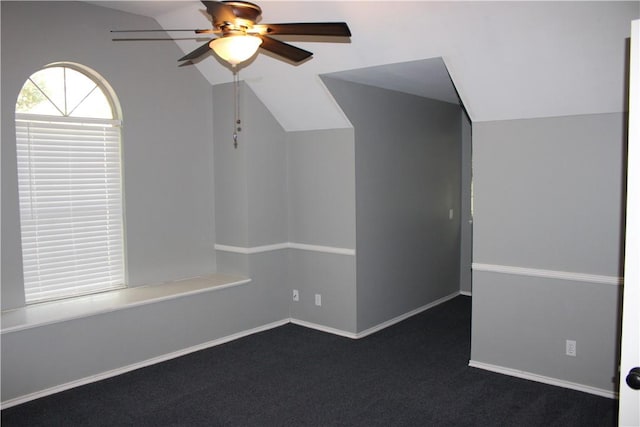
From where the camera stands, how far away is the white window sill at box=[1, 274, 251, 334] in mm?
3619

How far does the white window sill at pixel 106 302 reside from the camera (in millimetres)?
3619

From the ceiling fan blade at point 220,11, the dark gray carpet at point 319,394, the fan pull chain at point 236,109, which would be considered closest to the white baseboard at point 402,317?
the dark gray carpet at point 319,394

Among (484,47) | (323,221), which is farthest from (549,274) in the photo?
(323,221)

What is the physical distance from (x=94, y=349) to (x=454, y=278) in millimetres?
4045

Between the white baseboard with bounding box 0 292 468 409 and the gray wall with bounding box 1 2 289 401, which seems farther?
the gray wall with bounding box 1 2 289 401

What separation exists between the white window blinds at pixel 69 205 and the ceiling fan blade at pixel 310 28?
7.28 feet

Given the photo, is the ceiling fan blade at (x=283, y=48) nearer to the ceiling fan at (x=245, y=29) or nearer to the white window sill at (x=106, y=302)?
the ceiling fan at (x=245, y=29)

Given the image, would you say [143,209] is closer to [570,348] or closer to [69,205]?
[69,205]

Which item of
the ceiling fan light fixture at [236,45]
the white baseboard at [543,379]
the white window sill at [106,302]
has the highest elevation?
the ceiling fan light fixture at [236,45]

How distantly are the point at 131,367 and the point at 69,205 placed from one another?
4.48 ft

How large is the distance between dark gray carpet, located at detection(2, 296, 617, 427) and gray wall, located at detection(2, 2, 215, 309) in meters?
1.00

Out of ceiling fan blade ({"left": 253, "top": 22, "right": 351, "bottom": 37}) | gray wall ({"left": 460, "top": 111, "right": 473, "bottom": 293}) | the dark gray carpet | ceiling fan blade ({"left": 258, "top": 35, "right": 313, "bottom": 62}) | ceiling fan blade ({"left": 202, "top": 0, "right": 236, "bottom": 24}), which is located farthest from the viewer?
gray wall ({"left": 460, "top": 111, "right": 473, "bottom": 293})

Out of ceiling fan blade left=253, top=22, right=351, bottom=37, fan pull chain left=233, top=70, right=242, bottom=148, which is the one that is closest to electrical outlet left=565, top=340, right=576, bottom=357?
ceiling fan blade left=253, top=22, right=351, bottom=37

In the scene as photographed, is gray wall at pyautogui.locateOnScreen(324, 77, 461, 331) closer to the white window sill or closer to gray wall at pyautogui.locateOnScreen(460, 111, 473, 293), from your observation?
gray wall at pyautogui.locateOnScreen(460, 111, 473, 293)
